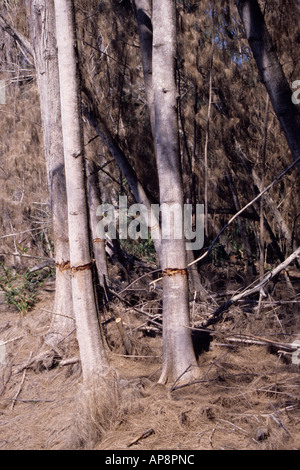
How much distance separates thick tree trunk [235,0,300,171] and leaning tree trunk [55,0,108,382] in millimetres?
1836

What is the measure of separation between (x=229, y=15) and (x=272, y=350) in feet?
16.0

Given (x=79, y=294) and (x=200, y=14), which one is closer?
(x=79, y=294)

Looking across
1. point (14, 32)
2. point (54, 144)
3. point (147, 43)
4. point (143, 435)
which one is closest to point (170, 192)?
point (143, 435)

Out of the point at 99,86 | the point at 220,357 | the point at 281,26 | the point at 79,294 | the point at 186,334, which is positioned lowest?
the point at 220,357

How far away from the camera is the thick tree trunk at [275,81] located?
4.62m

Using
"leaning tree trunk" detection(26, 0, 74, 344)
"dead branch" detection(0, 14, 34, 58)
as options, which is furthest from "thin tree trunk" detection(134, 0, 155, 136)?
"dead branch" detection(0, 14, 34, 58)

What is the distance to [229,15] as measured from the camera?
22.9 ft

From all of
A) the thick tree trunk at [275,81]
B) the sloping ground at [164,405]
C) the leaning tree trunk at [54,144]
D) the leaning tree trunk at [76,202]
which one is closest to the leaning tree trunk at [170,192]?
the sloping ground at [164,405]

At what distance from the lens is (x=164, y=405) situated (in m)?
3.56

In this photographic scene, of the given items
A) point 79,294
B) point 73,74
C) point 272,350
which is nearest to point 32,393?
point 79,294

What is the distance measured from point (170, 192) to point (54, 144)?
7.42 ft

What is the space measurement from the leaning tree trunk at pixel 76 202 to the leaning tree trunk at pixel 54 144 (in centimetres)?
126
